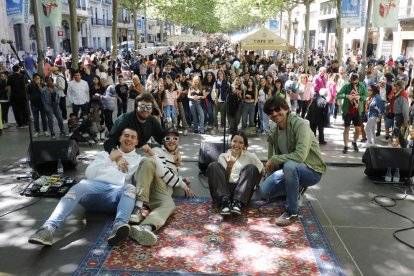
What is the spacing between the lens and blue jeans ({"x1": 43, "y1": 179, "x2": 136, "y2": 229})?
450 cm

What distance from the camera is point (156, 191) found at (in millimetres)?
5340

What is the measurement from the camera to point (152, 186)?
5371 millimetres

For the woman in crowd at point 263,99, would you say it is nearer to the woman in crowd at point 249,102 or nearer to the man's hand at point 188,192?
the woman in crowd at point 249,102

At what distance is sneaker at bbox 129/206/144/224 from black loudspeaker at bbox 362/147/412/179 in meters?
4.14

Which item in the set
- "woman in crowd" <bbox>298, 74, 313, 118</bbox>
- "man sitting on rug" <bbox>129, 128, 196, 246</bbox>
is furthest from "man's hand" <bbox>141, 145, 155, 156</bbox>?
"woman in crowd" <bbox>298, 74, 313, 118</bbox>

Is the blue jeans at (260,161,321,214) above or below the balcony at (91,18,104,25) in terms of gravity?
below

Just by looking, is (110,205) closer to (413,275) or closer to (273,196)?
(273,196)

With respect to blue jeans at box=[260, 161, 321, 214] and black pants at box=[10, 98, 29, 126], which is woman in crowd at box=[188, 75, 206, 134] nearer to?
black pants at box=[10, 98, 29, 126]

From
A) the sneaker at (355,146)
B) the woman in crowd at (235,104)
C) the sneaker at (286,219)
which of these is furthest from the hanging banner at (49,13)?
the sneaker at (286,219)

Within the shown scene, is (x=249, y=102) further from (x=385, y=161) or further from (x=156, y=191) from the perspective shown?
(x=156, y=191)

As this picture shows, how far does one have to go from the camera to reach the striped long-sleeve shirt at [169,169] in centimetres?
538

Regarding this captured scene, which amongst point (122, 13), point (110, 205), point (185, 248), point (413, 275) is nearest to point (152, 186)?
point (110, 205)

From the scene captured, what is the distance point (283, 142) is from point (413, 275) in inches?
84.2

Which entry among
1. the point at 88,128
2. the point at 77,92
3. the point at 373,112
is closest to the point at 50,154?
the point at 88,128
